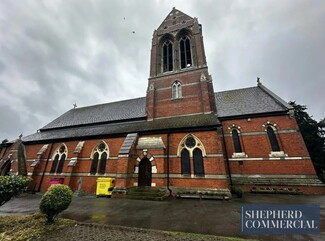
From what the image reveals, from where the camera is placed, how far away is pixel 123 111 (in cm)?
2053

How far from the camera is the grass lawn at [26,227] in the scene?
15.0 feet

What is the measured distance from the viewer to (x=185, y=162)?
12312 millimetres

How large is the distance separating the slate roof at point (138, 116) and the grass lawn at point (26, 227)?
8951 mm

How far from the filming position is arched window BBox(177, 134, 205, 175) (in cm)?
1187

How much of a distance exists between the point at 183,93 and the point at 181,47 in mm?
6917

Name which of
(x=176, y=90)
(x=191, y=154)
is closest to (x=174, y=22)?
(x=176, y=90)

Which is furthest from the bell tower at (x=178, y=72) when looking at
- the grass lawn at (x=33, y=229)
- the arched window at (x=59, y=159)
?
the grass lawn at (x=33, y=229)

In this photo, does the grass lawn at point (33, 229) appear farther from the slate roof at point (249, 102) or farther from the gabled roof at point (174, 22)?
the gabled roof at point (174, 22)

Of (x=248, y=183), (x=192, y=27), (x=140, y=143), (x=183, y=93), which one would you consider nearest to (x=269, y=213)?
(x=248, y=183)

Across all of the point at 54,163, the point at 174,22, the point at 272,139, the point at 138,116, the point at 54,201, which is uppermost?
the point at 174,22

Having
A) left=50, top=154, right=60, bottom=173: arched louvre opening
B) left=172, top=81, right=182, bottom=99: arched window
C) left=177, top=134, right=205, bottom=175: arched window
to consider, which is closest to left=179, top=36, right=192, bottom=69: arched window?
left=172, top=81, right=182, bottom=99: arched window

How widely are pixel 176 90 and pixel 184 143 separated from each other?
7093 mm

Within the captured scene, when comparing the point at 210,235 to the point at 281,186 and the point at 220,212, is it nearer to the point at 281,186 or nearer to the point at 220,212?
the point at 220,212

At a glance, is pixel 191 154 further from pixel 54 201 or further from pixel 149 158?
pixel 54 201
